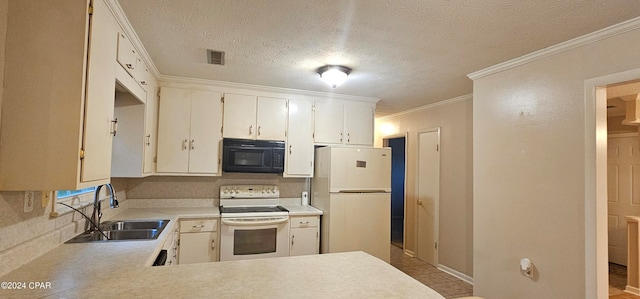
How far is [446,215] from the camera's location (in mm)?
4133

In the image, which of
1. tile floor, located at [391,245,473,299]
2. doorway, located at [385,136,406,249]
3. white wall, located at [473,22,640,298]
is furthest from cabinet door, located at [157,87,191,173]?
doorway, located at [385,136,406,249]

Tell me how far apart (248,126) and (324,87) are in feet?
3.30

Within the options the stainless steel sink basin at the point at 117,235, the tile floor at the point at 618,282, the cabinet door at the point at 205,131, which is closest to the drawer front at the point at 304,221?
the cabinet door at the point at 205,131

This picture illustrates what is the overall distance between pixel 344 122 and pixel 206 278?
2885mm

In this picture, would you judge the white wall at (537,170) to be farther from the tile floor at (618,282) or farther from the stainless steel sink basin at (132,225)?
the stainless steel sink basin at (132,225)

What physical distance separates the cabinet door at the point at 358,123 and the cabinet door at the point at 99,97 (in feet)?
8.97

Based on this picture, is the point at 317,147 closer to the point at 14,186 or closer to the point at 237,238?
the point at 237,238

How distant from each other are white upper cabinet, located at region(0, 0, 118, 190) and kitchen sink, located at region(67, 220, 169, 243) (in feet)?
3.20

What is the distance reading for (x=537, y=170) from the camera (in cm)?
239

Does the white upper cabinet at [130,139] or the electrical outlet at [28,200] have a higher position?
the white upper cabinet at [130,139]

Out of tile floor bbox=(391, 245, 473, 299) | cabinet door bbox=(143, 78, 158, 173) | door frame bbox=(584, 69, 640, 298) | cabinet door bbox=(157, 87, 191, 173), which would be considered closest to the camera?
door frame bbox=(584, 69, 640, 298)

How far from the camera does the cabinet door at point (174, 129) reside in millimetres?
3348

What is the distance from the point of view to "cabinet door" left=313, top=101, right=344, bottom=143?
12.8ft

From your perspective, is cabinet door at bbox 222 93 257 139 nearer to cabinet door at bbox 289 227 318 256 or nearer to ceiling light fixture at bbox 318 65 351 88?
ceiling light fixture at bbox 318 65 351 88
